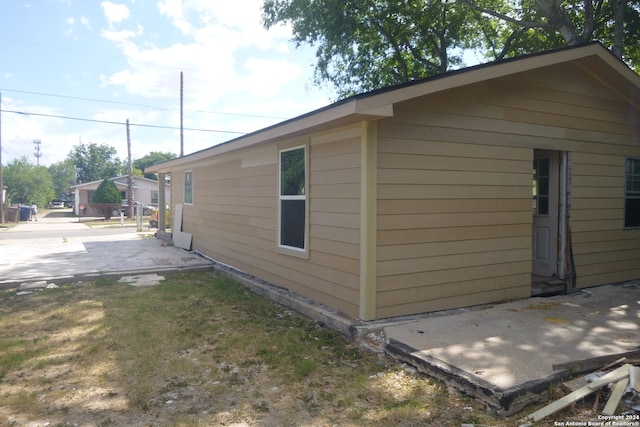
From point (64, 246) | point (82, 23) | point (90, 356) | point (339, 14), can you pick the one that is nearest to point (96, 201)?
point (82, 23)

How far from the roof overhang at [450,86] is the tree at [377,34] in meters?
8.70

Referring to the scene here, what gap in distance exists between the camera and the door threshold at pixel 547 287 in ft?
19.7

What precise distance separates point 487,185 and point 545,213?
1.82 meters

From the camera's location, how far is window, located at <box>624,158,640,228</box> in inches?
272

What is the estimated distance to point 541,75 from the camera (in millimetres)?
5801

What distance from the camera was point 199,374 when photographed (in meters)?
3.78

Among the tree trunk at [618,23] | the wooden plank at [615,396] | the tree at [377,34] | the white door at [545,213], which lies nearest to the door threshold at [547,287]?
the white door at [545,213]

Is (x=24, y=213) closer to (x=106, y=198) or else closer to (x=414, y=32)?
(x=106, y=198)

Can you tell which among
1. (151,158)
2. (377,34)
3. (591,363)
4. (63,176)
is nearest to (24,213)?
(377,34)

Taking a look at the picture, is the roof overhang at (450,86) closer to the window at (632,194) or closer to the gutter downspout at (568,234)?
the window at (632,194)

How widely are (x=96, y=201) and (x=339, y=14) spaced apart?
24.0 metres

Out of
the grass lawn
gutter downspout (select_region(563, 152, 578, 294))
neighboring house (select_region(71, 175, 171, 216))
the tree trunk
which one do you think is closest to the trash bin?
neighboring house (select_region(71, 175, 171, 216))

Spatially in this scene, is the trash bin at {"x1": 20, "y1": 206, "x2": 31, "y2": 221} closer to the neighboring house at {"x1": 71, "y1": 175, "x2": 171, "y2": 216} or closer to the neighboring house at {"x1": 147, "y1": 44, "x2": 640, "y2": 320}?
the neighboring house at {"x1": 71, "y1": 175, "x2": 171, "y2": 216}

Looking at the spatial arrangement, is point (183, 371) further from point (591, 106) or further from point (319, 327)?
point (591, 106)
